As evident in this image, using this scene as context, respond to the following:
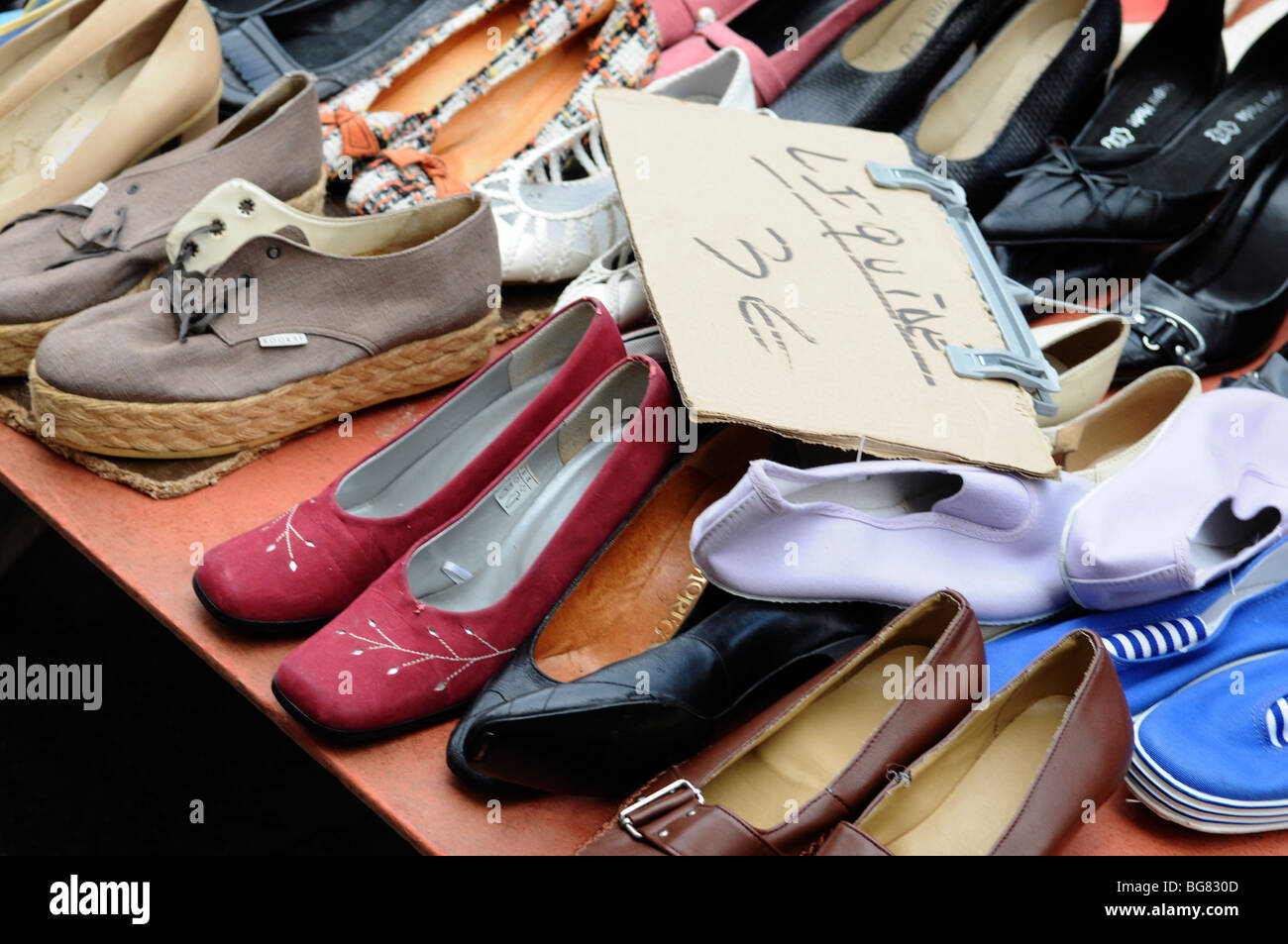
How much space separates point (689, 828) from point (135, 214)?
91 cm

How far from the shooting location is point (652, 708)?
2.38 feet

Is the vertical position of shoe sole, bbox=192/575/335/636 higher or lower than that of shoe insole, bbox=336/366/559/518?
lower

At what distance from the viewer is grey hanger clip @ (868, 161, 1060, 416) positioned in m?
0.94

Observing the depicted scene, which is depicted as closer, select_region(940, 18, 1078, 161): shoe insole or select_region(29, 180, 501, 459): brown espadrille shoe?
select_region(29, 180, 501, 459): brown espadrille shoe

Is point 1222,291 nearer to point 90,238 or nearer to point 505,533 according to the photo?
point 505,533

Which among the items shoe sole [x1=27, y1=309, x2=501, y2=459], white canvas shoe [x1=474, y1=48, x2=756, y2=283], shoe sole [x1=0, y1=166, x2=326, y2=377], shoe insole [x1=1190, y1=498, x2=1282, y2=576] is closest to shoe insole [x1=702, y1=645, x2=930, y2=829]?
shoe insole [x1=1190, y1=498, x2=1282, y2=576]

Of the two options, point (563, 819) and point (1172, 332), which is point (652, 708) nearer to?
point (563, 819)

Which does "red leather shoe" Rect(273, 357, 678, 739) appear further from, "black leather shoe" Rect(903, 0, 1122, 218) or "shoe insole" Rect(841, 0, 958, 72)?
"shoe insole" Rect(841, 0, 958, 72)

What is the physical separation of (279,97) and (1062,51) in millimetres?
975

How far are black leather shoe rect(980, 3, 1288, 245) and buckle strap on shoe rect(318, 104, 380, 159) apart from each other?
2.47 feet

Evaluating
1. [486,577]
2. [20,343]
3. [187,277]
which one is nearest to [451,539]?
[486,577]

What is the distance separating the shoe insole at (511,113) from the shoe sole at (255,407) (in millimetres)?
389

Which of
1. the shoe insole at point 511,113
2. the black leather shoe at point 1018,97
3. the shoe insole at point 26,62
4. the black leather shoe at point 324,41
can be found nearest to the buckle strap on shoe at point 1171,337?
the black leather shoe at point 1018,97

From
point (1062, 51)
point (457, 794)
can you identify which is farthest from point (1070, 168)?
point (457, 794)
